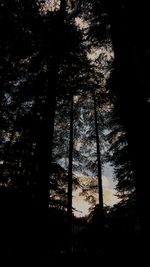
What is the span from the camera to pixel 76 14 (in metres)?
11.3

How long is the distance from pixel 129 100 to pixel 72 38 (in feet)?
29.7

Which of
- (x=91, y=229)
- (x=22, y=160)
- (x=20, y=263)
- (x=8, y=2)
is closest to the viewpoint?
(x=20, y=263)

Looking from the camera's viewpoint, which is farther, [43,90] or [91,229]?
[43,90]


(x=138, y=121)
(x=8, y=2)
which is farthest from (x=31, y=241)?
(x=8, y=2)

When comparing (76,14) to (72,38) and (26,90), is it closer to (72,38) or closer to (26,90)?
(72,38)

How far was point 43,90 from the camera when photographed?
14.3 m

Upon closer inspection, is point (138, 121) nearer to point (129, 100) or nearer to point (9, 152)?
point (129, 100)

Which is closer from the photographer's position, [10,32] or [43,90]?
[10,32]

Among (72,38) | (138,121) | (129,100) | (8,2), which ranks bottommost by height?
(138,121)

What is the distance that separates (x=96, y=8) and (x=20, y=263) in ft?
30.9

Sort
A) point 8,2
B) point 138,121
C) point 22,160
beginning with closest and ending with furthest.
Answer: point 138,121 → point 8,2 → point 22,160

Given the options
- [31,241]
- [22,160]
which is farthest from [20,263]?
[22,160]

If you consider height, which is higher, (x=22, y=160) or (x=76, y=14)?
(x=76, y=14)

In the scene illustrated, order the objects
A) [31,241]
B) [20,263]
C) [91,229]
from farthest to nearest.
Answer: [91,229] → [31,241] → [20,263]
